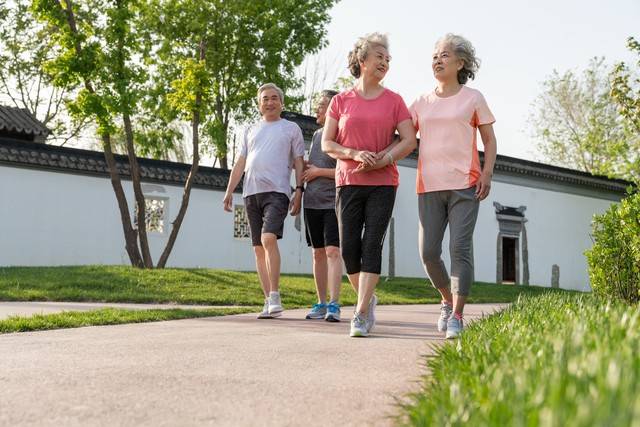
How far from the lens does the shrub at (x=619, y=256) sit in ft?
21.1

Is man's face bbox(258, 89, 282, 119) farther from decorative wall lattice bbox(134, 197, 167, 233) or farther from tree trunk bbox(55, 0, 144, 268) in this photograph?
decorative wall lattice bbox(134, 197, 167, 233)

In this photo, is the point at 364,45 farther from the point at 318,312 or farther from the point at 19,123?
the point at 19,123

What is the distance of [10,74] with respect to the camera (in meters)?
30.8

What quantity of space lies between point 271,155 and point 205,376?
3.29 m

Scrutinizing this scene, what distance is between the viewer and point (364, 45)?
16.6ft

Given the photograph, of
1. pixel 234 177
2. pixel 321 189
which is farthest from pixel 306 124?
pixel 321 189

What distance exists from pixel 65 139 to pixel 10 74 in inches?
130

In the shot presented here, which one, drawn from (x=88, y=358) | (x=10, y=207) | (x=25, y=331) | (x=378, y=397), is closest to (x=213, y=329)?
(x=25, y=331)

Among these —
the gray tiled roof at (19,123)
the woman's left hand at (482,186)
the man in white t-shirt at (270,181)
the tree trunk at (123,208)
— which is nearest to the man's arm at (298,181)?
the man in white t-shirt at (270,181)

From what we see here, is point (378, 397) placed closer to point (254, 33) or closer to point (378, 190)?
point (378, 190)

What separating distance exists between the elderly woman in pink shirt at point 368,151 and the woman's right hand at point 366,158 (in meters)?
0.06

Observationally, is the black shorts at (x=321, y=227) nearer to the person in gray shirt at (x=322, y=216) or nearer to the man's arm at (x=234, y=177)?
the person in gray shirt at (x=322, y=216)

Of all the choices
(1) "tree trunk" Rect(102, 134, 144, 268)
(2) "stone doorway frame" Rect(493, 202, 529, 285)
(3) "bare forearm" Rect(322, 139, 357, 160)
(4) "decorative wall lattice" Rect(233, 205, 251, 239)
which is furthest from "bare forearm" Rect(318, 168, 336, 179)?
(2) "stone doorway frame" Rect(493, 202, 529, 285)

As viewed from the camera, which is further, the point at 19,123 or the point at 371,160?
the point at 19,123
